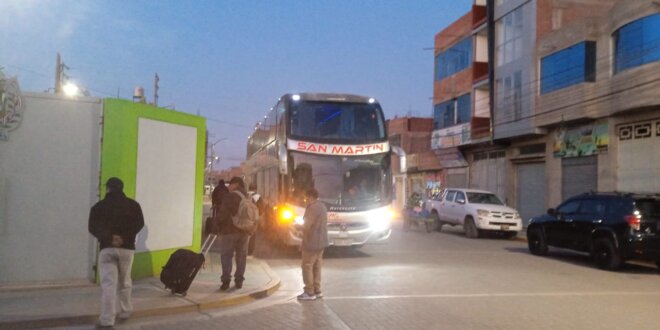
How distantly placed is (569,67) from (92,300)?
72.8 feet

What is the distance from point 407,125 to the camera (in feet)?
184

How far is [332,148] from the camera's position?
50.4 feet

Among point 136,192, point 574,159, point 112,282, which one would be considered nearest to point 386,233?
point 136,192

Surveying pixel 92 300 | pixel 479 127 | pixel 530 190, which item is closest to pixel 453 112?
pixel 479 127

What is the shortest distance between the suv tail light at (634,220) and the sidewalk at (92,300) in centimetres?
817

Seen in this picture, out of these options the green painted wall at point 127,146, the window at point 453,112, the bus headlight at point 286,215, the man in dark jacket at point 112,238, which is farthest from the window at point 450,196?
the man in dark jacket at point 112,238

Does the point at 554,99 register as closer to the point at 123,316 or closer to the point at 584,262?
the point at 584,262

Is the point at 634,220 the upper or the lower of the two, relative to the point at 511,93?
lower

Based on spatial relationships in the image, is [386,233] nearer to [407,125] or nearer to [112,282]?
[112,282]

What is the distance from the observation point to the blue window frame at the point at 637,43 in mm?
20766

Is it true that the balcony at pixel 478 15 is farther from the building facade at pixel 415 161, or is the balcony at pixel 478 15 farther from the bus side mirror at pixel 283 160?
the bus side mirror at pixel 283 160

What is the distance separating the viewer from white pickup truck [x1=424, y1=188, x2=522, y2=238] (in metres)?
22.9

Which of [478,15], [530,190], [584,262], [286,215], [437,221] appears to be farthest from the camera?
[478,15]

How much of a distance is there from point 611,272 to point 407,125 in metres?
42.1
